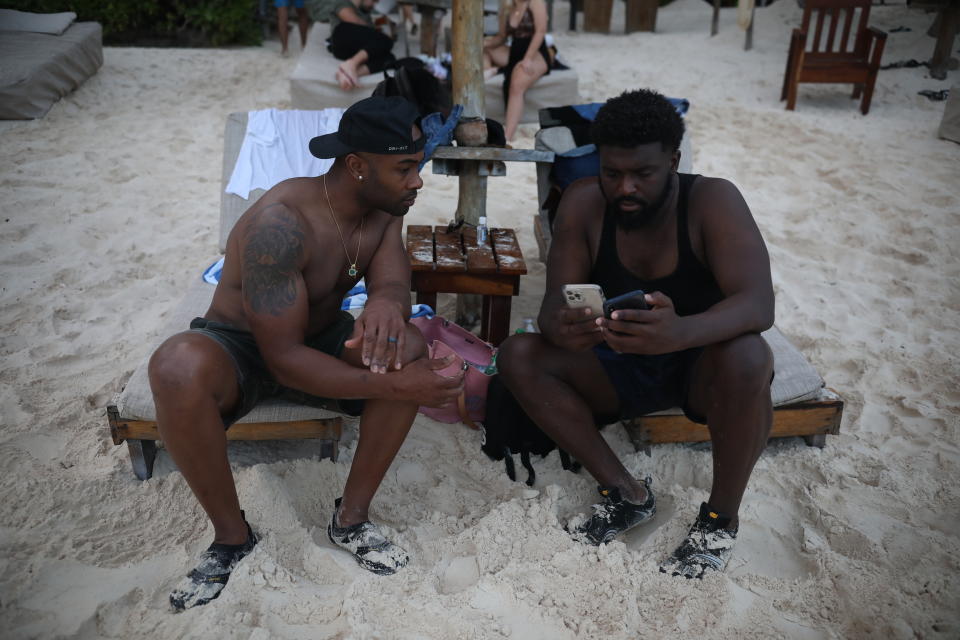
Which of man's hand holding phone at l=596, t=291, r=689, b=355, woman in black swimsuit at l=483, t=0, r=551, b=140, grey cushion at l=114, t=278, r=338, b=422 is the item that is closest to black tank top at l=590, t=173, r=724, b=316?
man's hand holding phone at l=596, t=291, r=689, b=355

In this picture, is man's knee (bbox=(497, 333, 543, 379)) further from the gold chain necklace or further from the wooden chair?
the wooden chair

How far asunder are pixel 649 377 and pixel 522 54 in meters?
4.94

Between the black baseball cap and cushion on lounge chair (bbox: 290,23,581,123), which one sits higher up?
the black baseball cap

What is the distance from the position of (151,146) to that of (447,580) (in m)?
5.14

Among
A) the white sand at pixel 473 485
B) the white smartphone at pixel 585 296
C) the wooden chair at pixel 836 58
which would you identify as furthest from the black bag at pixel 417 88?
the wooden chair at pixel 836 58

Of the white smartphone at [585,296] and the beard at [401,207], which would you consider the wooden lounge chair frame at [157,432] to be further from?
the white smartphone at [585,296]

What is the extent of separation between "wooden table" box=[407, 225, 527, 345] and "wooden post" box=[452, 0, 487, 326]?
288mm

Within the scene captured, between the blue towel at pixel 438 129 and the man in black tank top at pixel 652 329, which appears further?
the blue towel at pixel 438 129

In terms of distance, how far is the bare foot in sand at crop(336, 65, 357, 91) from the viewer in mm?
6672

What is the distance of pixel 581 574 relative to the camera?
7.87 feet

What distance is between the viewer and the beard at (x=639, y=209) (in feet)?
8.55

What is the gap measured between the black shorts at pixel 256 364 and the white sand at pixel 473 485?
356mm

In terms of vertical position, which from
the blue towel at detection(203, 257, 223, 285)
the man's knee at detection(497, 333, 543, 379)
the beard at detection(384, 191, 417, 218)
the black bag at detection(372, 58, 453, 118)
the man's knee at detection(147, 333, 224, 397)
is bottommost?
the blue towel at detection(203, 257, 223, 285)

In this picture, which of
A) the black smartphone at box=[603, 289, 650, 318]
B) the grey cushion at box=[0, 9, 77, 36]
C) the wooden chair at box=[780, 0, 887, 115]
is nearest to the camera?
the black smartphone at box=[603, 289, 650, 318]
